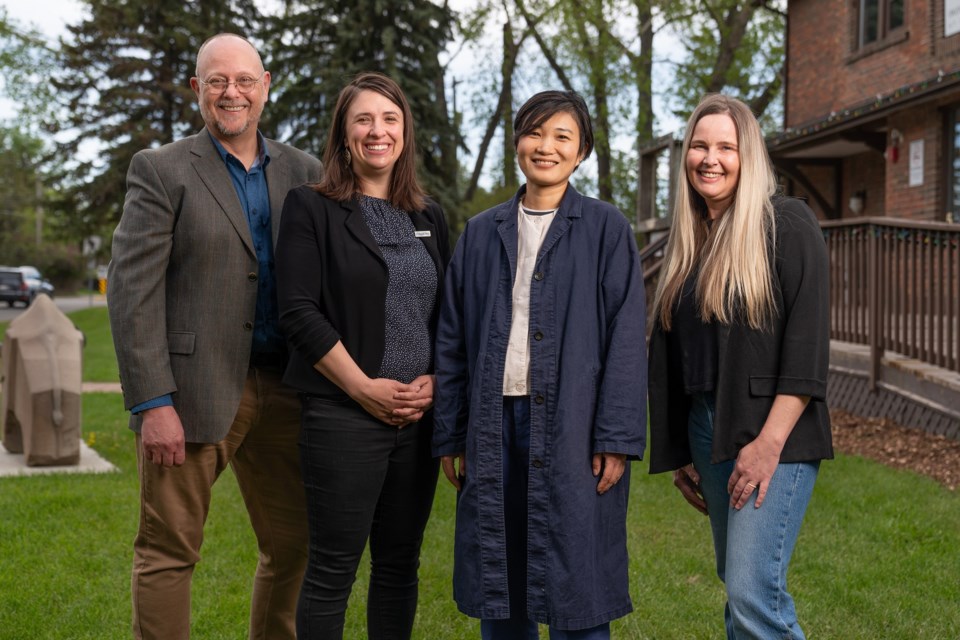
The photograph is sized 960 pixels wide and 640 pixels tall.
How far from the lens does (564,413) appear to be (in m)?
2.89

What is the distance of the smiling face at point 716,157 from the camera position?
115 inches

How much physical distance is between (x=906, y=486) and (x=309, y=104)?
57.6ft

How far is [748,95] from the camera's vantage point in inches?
1181

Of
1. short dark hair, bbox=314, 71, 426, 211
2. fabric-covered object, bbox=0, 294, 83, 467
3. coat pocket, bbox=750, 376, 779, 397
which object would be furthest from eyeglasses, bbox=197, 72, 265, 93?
fabric-covered object, bbox=0, 294, 83, 467

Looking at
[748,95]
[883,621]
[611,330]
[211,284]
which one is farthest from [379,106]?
[748,95]

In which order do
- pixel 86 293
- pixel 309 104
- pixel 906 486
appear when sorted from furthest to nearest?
pixel 86 293
pixel 309 104
pixel 906 486

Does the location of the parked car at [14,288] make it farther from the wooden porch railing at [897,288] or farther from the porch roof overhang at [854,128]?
the wooden porch railing at [897,288]

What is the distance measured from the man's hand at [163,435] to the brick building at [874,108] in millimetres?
9065

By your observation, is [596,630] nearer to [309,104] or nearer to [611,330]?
[611,330]

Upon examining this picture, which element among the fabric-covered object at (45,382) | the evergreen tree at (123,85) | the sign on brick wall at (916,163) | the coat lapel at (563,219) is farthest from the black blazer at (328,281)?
the evergreen tree at (123,85)

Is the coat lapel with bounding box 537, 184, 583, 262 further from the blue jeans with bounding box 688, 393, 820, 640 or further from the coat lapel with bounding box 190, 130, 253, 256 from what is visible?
the coat lapel with bounding box 190, 130, 253, 256

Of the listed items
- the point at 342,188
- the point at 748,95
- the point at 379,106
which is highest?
the point at 748,95

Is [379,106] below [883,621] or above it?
above

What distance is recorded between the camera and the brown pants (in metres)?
3.35
